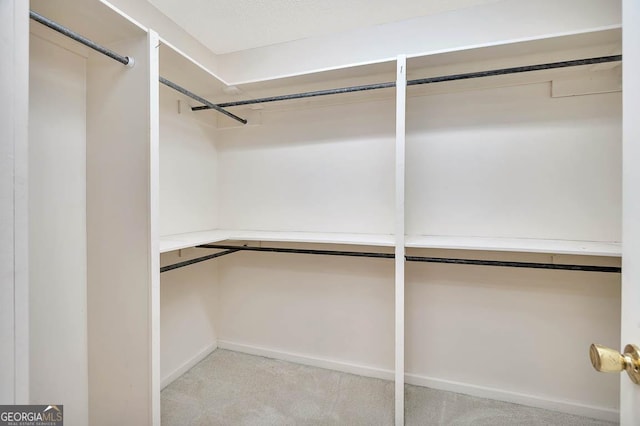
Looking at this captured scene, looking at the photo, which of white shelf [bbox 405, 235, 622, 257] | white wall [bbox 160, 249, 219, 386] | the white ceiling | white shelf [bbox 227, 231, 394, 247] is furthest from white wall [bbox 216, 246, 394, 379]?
the white ceiling

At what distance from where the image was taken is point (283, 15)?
193cm

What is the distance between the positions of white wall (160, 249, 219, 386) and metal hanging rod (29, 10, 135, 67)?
3.97 feet

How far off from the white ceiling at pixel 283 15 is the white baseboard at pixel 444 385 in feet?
8.18

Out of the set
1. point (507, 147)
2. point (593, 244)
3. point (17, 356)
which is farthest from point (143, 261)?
point (593, 244)

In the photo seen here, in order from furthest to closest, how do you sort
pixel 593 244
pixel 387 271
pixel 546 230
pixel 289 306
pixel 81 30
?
pixel 289 306 < pixel 387 271 < pixel 546 230 < pixel 593 244 < pixel 81 30

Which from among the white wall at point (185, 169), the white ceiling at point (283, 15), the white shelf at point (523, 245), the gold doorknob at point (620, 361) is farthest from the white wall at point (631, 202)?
the white wall at point (185, 169)

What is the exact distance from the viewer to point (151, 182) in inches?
54.4

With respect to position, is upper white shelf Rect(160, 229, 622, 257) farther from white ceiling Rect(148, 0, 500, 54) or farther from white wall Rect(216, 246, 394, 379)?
white ceiling Rect(148, 0, 500, 54)

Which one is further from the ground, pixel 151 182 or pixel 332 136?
pixel 332 136

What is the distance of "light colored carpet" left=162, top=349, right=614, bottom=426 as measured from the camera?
1709mm

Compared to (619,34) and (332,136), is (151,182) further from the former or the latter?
(619,34)

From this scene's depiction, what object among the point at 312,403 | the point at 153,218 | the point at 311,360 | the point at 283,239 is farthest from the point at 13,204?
the point at 311,360

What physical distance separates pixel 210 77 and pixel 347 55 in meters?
1.01

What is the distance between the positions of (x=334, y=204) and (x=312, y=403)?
1352 millimetres
